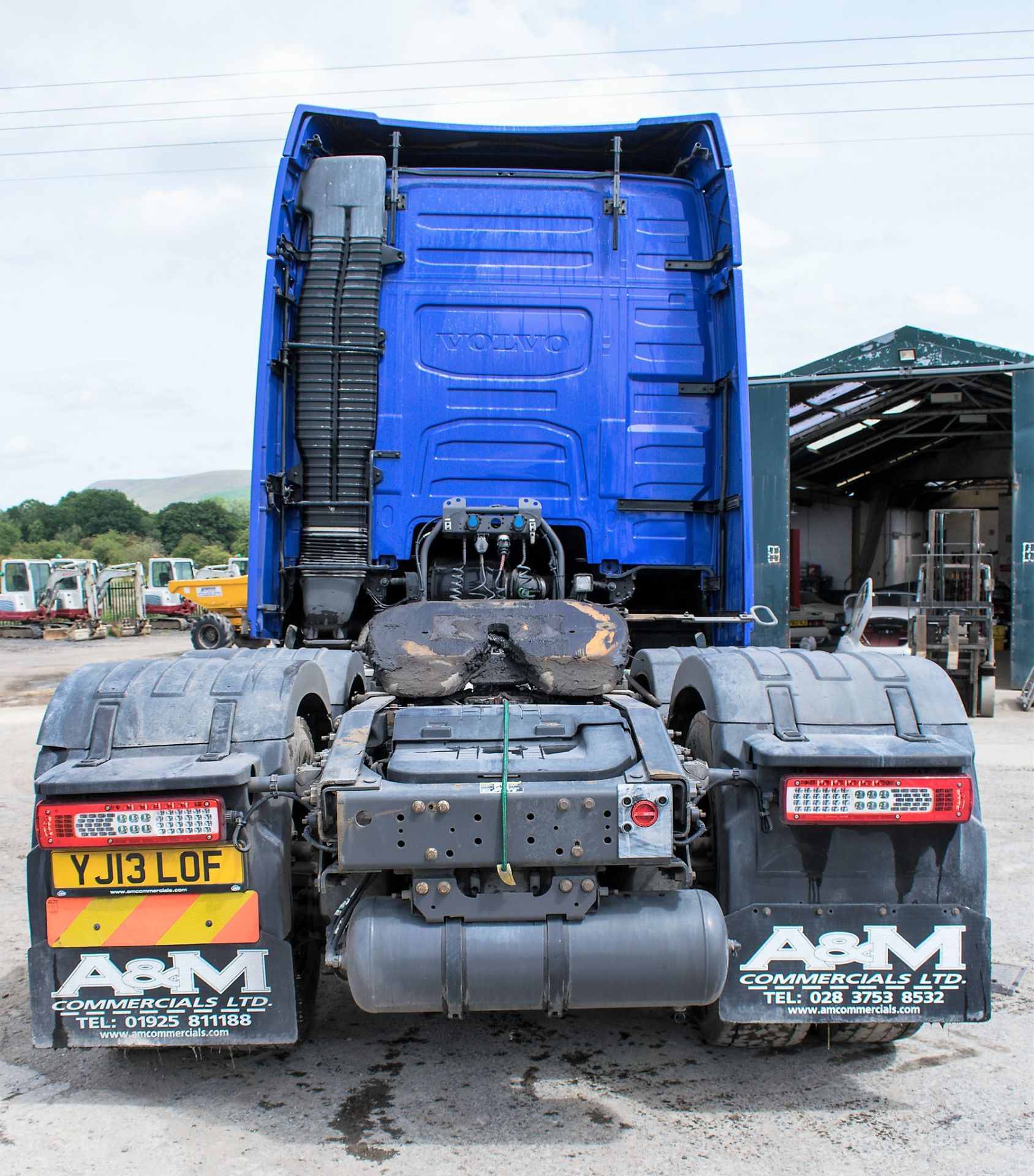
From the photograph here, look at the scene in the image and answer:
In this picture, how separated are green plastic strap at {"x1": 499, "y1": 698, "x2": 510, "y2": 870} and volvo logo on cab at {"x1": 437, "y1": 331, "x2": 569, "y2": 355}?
2.52m

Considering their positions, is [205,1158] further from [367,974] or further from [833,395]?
[833,395]

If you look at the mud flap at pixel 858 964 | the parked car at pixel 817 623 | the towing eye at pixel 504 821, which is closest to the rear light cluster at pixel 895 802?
the mud flap at pixel 858 964

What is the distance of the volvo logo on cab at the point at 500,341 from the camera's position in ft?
16.9

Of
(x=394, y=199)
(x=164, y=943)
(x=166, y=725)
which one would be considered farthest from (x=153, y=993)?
(x=394, y=199)

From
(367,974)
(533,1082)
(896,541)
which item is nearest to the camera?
(367,974)

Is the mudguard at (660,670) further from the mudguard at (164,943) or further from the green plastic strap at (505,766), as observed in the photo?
the mudguard at (164,943)

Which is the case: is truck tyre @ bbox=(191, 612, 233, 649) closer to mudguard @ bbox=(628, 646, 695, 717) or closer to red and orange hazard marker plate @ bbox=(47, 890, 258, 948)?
mudguard @ bbox=(628, 646, 695, 717)

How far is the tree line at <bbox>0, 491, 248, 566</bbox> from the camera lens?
65.2m

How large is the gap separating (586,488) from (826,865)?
8.62 ft

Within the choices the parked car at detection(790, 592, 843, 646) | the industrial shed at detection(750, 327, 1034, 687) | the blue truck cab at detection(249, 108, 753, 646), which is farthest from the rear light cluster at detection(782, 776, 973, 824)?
Answer: the parked car at detection(790, 592, 843, 646)

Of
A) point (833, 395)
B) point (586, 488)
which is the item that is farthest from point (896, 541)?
point (586, 488)

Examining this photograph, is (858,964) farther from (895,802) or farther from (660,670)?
(660,670)

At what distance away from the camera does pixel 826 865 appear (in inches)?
115

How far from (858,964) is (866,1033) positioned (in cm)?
44
